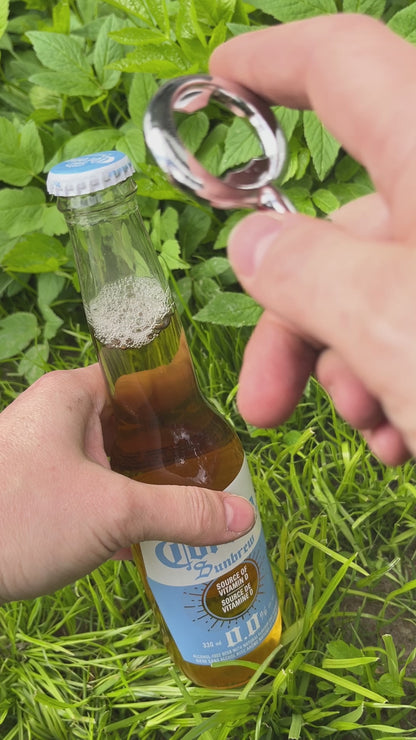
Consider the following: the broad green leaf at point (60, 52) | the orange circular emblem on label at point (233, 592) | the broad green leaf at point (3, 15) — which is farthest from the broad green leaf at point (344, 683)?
the broad green leaf at point (3, 15)

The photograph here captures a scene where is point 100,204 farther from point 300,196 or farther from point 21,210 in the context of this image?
point 21,210

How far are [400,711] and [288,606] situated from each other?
0.22 m

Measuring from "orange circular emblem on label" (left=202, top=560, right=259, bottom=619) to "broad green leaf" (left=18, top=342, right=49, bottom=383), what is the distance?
0.67 meters

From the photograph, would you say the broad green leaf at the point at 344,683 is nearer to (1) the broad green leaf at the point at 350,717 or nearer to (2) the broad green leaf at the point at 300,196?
(1) the broad green leaf at the point at 350,717

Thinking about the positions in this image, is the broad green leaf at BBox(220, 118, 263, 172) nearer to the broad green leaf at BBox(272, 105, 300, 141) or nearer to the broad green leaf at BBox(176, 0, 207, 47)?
the broad green leaf at BBox(272, 105, 300, 141)

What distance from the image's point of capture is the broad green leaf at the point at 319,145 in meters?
1.19

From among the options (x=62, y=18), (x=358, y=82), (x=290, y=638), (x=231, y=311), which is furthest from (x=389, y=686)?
(x=62, y=18)

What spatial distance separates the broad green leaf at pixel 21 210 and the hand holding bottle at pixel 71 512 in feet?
2.21

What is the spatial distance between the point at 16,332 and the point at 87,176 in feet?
2.77

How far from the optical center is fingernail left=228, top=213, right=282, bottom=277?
1.77ft

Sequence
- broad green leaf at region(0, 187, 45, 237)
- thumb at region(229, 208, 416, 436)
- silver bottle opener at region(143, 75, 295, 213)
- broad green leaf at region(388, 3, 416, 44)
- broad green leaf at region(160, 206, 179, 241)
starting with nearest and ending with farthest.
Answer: thumb at region(229, 208, 416, 436)
silver bottle opener at region(143, 75, 295, 213)
broad green leaf at region(388, 3, 416, 44)
broad green leaf at region(160, 206, 179, 241)
broad green leaf at region(0, 187, 45, 237)

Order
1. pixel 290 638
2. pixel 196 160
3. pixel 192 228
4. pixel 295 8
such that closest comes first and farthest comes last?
pixel 196 160
pixel 290 638
pixel 295 8
pixel 192 228

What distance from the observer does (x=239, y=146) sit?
1220mm

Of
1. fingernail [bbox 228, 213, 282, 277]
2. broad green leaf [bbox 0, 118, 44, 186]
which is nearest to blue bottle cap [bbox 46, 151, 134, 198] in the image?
fingernail [bbox 228, 213, 282, 277]
